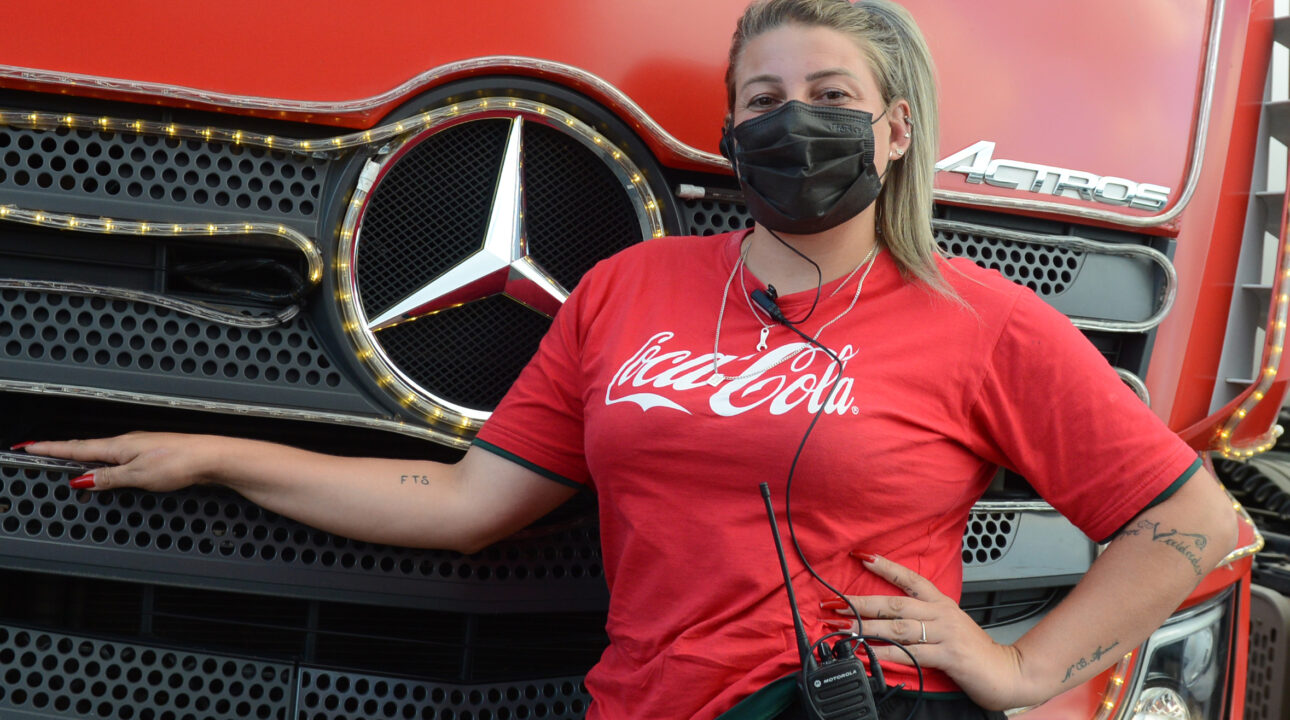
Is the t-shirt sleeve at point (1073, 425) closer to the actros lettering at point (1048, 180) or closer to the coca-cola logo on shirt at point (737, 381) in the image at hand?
the coca-cola logo on shirt at point (737, 381)

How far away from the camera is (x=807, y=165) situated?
5.56ft

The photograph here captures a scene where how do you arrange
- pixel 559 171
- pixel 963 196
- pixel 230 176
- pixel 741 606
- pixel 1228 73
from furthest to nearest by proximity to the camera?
pixel 1228 73 → pixel 963 196 → pixel 559 171 → pixel 230 176 → pixel 741 606

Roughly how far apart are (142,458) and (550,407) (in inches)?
27.4

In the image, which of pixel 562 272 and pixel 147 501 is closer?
pixel 147 501

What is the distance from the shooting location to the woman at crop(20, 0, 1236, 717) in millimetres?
1624

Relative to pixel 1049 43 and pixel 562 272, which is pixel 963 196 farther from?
pixel 562 272

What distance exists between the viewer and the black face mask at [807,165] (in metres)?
1.70

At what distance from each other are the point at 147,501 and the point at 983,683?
56.6 inches

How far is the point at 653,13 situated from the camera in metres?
1.96

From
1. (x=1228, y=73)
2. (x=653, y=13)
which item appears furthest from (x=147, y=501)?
(x=1228, y=73)

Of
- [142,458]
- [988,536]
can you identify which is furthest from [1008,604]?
[142,458]

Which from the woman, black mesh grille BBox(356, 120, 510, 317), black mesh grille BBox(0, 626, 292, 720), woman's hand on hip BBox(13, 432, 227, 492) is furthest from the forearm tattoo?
woman's hand on hip BBox(13, 432, 227, 492)

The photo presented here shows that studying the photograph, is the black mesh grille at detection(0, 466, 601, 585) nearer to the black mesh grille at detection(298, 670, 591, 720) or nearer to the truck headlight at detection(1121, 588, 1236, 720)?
the black mesh grille at detection(298, 670, 591, 720)

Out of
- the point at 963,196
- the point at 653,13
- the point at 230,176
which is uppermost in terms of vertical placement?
the point at 653,13
